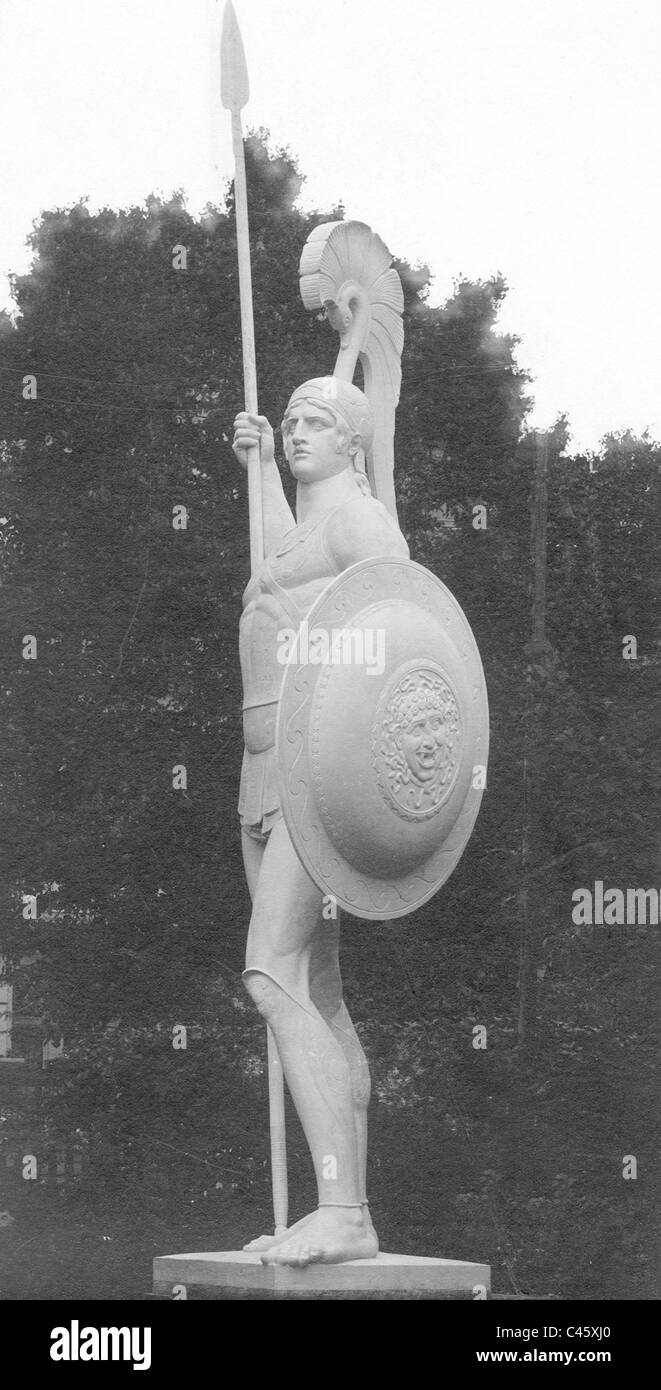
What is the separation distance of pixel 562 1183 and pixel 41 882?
3.28 metres

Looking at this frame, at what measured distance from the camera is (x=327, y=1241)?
7074 mm

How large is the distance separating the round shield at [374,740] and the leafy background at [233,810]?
4.72 meters

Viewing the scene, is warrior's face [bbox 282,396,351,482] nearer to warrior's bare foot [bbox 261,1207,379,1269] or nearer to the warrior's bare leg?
the warrior's bare leg

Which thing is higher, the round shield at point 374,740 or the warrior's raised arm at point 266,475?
the warrior's raised arm at point 266,475

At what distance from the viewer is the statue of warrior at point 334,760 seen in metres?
7.08

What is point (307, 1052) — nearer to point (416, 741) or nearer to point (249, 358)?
point (416, 741)

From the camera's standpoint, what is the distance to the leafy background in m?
12.0

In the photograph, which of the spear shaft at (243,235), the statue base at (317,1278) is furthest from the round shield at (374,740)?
the statue base at (317,1278)

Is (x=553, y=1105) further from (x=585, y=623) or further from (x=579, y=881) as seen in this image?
(x=585, y=623)

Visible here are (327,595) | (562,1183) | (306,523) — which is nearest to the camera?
(327,595)

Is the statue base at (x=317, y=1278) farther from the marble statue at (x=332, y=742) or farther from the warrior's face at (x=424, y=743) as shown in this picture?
the warrior's face at (x=424, y=743)

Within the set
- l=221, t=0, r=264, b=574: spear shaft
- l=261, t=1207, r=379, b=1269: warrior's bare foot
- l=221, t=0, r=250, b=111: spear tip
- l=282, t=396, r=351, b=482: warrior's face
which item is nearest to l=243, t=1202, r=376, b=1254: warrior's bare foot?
l=261, t=1207, r=379, b=1269: warrior's bare foot

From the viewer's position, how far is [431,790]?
7.28 metres
